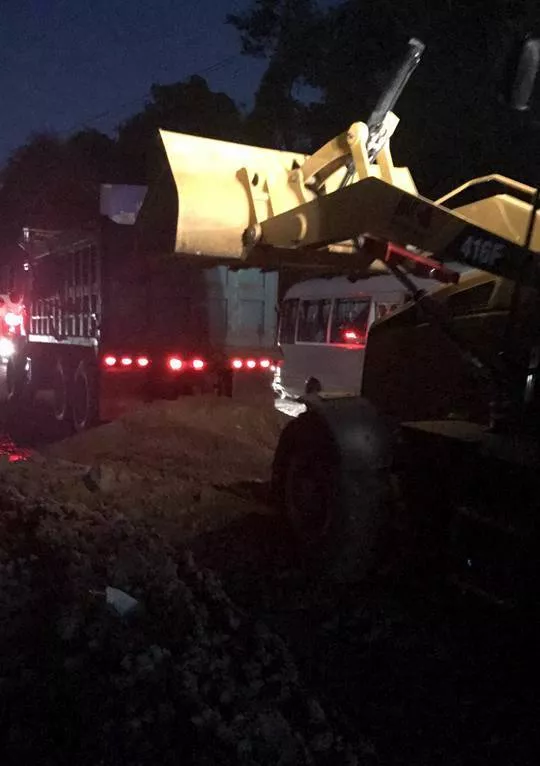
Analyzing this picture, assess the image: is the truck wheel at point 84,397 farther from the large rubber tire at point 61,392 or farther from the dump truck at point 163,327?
the large rubber tire at point 61,392

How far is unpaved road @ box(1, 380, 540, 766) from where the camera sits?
3.81m

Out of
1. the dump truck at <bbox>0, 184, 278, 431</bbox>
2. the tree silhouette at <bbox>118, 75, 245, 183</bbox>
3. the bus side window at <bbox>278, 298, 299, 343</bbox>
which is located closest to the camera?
the dump truck at <bbox>0, 184, 278, 431</bbox>

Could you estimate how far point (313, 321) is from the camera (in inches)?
626

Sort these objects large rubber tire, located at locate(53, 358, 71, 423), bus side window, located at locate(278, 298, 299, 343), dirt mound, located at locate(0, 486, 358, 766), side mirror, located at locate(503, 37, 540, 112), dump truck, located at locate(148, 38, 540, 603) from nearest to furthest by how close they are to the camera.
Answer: dirt mound, located at locate(0, 486, 358, 766)
side mirror, located at locate(503, 37, 540, 112)
dump truck, located at locate(148, 38, 540, 603)
large rubber tire, located at locate(53, 358, 71, 423)
bus side window, located at locate(278, 298, 299, 343)

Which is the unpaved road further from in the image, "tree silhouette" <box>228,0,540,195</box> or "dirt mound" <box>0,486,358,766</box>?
"tree silhouette" <box>228,0,540,195</box>

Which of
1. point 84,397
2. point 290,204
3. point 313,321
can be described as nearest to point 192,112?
point 313,321

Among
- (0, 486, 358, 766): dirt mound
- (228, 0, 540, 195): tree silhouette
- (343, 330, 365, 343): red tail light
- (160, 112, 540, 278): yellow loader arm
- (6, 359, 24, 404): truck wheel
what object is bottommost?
(6, 359, 24, 404): truck wheel

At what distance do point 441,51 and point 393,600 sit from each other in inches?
492

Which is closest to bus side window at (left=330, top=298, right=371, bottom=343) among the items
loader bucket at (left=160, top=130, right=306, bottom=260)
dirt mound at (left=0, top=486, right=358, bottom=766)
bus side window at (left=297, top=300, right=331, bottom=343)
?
bus side window at (left=297, top=300, right=331, bottom=343)

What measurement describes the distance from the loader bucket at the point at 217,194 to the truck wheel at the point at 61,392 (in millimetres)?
7197

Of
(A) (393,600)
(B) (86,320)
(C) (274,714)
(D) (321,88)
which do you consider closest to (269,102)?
(D) (321,88)

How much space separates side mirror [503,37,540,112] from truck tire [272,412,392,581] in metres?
2.36

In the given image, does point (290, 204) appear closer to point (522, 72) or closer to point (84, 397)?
point (522, 72)

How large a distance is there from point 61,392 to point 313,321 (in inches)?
187
